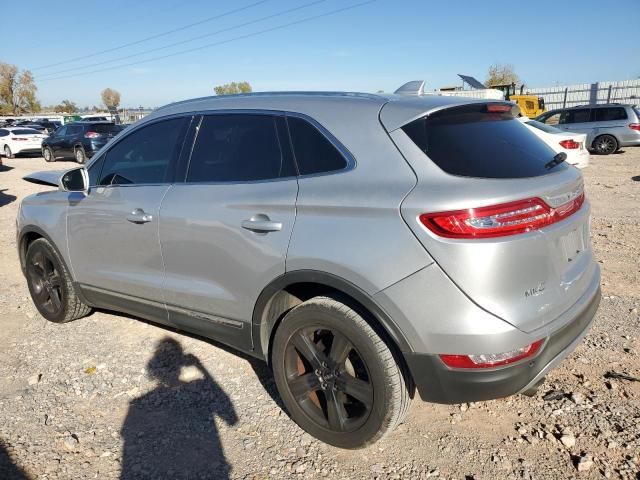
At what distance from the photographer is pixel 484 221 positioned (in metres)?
2.08

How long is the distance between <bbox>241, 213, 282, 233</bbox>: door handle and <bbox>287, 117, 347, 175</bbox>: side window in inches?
12.0

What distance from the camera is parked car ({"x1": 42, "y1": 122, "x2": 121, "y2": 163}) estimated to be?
18438 millimetres

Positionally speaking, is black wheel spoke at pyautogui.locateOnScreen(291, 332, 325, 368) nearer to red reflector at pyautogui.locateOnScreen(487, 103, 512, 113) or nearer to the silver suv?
the silver suv

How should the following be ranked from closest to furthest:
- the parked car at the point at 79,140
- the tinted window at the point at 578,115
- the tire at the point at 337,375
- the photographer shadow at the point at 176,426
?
the tire at the point at 337,375
the photographer shadow at the point at 176,426
the tinted window at the point at 578,115
the parked car at the point at 79,140

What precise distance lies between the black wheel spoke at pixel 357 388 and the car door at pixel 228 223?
2.11 ft

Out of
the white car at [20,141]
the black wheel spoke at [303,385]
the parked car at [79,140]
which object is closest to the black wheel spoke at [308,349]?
the black wheel spoke at [303,385]

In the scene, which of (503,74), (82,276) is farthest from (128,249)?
(503,74)

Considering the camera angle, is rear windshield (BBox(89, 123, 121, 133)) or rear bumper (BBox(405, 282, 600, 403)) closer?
rear bumper (BBox(405, 282, 600, 403))

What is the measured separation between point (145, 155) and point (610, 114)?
16898 millimetres

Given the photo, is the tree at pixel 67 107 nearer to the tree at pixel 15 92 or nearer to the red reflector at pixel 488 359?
the tree at pixel 15 92

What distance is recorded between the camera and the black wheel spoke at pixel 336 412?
259 centimetres

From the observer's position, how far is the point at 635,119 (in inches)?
627

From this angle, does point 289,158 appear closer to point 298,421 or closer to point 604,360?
point 298,421

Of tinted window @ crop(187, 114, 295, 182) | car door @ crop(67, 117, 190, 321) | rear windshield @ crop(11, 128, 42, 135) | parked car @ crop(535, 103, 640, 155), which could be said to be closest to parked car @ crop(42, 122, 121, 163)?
rear windshield @ crop(11, 128, 42, 135)
